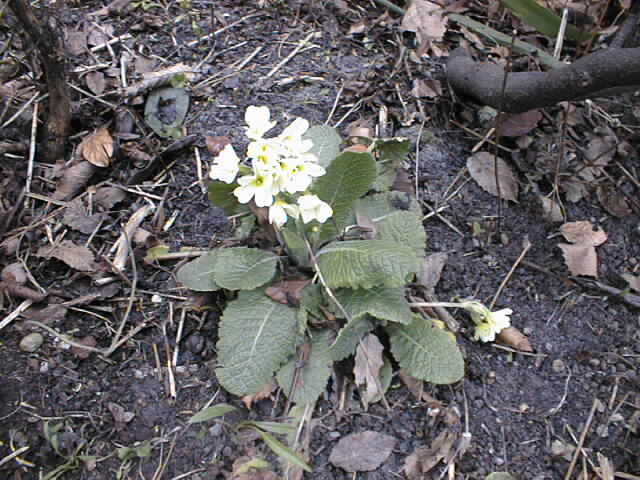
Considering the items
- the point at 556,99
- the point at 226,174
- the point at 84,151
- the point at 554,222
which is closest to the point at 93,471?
the point at 226,174

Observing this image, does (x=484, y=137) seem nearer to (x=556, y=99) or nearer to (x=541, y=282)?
(x=556, y=99)

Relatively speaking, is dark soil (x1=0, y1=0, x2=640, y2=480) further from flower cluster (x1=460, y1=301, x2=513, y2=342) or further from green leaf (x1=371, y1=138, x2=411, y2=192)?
green leaf (x1=371, y1=138, x2=411, y2=192)

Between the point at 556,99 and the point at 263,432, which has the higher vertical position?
the point at 556,99

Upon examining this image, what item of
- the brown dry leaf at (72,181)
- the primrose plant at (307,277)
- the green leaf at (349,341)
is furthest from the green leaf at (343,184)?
the brown dry leaf at (72,181)

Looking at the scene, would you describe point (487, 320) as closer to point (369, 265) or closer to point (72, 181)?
point (369, 265)

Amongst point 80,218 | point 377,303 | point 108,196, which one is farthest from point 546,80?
point 80,218

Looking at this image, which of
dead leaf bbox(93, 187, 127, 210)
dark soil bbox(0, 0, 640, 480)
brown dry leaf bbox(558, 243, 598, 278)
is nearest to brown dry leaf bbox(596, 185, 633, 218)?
dark soil bbox(0, 0, 640, 480)
